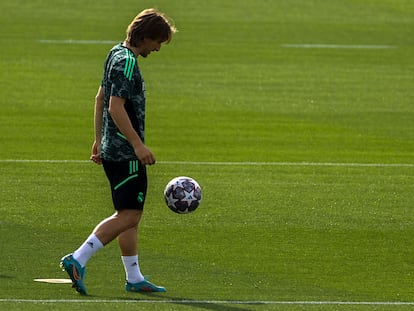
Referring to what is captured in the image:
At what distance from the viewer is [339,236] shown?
1384 centimetres

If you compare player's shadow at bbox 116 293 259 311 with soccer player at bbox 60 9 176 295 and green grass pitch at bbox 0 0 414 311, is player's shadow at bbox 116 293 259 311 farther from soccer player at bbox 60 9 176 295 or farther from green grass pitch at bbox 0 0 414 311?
soccer player at bbox 60 9 176 295

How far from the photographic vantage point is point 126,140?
1111cm

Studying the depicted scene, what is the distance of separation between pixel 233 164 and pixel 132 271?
7257 mm

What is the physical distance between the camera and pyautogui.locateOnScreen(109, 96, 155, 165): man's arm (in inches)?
424

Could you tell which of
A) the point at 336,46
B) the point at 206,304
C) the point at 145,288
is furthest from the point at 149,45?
the point at 336,46

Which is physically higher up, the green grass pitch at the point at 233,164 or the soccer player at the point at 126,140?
the soccer player at the point at 126,140

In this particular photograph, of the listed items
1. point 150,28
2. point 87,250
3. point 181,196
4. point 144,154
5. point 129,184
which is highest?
point 150,28

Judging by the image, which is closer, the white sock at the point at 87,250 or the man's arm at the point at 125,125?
A: the man's arm at the point at 125,125

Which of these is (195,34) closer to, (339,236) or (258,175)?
(258,175)

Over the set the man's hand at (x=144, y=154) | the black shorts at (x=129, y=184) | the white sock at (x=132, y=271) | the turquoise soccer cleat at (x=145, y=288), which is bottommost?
the turquoise soccer cleat at (x=145, y=288)

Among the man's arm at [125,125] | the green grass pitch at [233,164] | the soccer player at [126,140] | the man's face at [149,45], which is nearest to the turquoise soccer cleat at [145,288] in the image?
the soccer player at [126,140]

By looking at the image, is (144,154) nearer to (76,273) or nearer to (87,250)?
(87,250)

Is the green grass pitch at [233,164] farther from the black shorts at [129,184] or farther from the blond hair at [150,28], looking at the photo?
the blond hair at [150,28]

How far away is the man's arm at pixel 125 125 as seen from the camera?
10.8 metres
